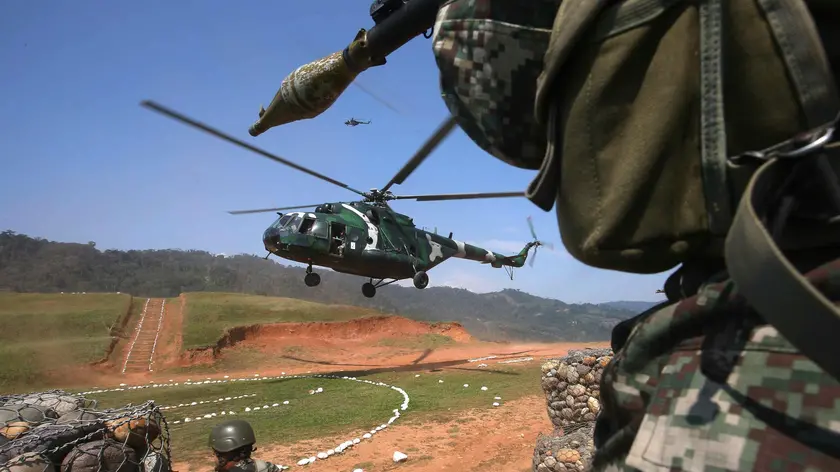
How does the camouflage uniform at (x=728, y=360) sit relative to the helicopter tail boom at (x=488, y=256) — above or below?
below

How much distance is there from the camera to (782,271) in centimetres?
65

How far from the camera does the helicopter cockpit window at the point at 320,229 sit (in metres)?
13.4

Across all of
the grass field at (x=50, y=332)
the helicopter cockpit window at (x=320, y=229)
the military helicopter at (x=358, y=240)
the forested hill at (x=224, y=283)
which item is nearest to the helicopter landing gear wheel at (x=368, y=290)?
the military helicopter at (x=358, y=240)

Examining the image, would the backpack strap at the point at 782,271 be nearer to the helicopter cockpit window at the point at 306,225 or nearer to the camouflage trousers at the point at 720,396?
the camouflage trousers at the point at 720,396

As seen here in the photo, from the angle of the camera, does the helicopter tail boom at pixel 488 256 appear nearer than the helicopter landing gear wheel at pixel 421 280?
No

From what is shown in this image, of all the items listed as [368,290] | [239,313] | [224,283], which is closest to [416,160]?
[368,290]

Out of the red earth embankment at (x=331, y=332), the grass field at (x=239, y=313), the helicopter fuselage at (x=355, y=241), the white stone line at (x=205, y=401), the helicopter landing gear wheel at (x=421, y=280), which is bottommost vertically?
the white stone line at (x=205, y=401)

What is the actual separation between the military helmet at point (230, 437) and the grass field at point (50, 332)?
15618 mm

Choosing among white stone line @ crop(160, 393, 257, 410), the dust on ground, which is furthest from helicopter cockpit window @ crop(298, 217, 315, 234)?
the dust on ground

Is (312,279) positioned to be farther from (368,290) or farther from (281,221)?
(368,290)

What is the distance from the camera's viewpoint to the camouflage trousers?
692 millimetres

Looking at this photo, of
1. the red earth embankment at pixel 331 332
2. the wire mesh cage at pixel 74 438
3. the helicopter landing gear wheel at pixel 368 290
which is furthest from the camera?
the red earth embankment at pixel 331 332

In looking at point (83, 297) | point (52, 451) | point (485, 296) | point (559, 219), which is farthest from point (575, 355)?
point (485, 296)

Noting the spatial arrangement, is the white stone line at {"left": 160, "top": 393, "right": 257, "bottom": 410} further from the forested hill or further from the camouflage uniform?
the forested hill
